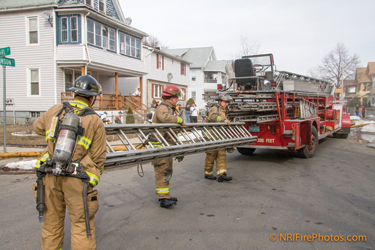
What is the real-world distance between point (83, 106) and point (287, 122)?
6007 mm

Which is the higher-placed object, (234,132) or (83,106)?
(83,106)

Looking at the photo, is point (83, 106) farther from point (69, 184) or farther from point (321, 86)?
point (321, 86)

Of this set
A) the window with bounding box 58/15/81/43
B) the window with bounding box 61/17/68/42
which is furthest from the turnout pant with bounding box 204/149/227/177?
the window with bounding box 61/17/68/42

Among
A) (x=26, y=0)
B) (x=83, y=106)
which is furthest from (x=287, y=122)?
(x=26, y=0)

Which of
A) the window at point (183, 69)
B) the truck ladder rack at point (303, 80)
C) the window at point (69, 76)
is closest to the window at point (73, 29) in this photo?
the window at point (69, 76)

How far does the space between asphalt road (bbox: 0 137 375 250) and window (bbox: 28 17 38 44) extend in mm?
13537

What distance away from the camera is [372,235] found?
3676mm

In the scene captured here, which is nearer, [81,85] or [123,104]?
[81,85]

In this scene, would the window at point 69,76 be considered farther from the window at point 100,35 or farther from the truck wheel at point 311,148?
the truck wheel at point 311,148

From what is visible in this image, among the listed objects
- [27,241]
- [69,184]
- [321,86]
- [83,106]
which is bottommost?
[27,241]

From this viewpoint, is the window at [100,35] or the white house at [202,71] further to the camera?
the white house at [202,71]

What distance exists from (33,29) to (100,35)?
389cm

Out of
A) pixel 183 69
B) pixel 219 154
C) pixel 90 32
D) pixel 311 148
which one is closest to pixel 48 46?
pixel 90 32

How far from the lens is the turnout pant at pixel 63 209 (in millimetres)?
2510
